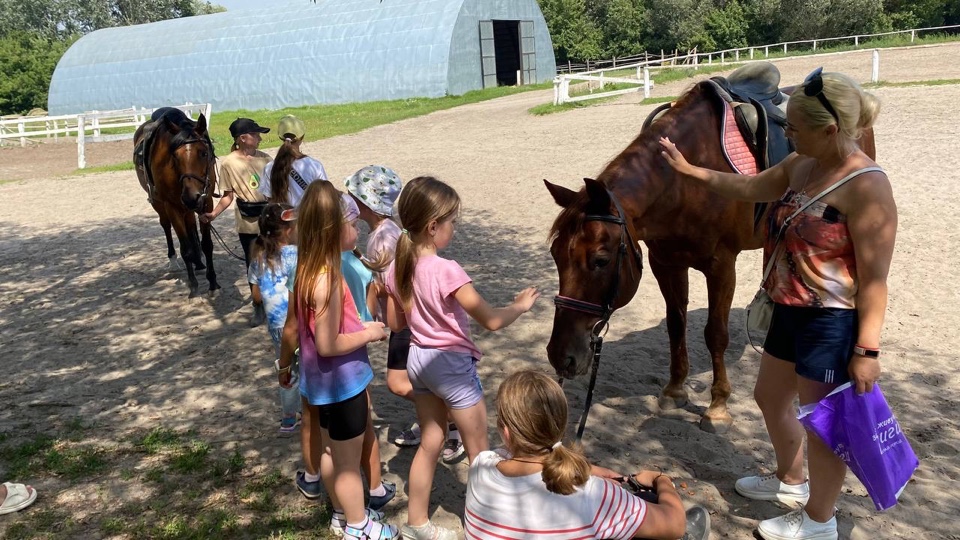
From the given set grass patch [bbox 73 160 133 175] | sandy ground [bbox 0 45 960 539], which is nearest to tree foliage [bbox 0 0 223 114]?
grass patch [bbox 73 160 133 175]

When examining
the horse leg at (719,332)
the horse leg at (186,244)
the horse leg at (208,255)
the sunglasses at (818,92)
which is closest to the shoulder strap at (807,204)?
the sunglasses at (818,92)

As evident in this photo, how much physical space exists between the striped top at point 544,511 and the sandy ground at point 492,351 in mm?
1237

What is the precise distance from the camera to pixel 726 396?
3.99m

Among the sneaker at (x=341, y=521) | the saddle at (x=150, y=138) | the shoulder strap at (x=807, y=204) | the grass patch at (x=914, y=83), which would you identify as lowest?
the sneaker at (x=341, y=521)

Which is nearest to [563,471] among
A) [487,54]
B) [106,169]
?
[106,169]

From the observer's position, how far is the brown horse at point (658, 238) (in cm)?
321

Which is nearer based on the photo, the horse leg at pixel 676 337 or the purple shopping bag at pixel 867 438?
the purple shopping bag at pixel 867 438

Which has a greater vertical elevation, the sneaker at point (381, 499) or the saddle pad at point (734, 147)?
the saddle pad at point (734, 147)

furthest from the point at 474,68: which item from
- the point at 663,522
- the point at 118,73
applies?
the point at 663,522

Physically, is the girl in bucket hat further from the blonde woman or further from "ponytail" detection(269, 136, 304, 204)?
the blonde woman

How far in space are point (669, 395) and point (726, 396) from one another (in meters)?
0.37

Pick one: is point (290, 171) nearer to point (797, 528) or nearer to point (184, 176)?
point (184, 176)

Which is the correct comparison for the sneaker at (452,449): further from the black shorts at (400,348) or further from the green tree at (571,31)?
the green tree at (571,31)

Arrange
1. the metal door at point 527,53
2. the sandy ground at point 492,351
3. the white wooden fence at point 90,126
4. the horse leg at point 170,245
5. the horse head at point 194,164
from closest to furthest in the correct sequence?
the sandy ground at point 492,351
the horse head at point 194,164
the horse leg at point 170,245
the white wooden fence at point 90,126
the metal door at point 527,53
